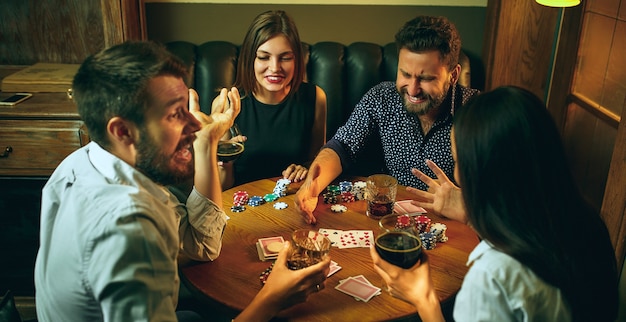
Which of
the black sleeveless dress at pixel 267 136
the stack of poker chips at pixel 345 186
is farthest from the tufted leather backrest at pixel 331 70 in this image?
the stack of poker chips at pixel 345 186

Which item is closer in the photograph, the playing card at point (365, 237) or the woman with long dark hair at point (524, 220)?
the woman with long dark hair at point (524, 220)

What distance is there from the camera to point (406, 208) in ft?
6.68

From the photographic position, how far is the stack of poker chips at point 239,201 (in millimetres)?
2037

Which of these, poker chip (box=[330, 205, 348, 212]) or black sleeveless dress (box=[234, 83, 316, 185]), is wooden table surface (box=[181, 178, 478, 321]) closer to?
poker chip (box=[330, 205, 348, 212])

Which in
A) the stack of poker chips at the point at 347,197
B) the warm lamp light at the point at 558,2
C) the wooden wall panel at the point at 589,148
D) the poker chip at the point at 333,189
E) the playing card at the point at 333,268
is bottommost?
the wooden wall panel at the point at 589,148

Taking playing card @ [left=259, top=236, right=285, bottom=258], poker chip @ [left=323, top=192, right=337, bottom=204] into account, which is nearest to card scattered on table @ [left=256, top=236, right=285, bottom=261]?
playing card @ [left=259, top=236, right=285, bottom=258]

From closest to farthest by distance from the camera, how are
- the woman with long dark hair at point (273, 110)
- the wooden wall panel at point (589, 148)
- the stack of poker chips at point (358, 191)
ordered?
the stack of poker chips at point (358, 191) < the woman with long dark hair at point (273, 110) < the wooden wall panel at point (589, 148)

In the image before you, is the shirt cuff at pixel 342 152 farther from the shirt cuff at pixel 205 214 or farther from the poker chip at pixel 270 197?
the shirt cuff at pixel 205 214

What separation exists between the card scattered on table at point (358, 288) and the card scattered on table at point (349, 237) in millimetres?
193

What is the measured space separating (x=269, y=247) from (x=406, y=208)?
594 millimetres

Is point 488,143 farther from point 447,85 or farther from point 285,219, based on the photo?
point 447,85

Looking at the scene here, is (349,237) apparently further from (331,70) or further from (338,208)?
(331,70)

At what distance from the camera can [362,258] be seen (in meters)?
1.73

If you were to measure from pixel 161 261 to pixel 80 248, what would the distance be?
0.17m
